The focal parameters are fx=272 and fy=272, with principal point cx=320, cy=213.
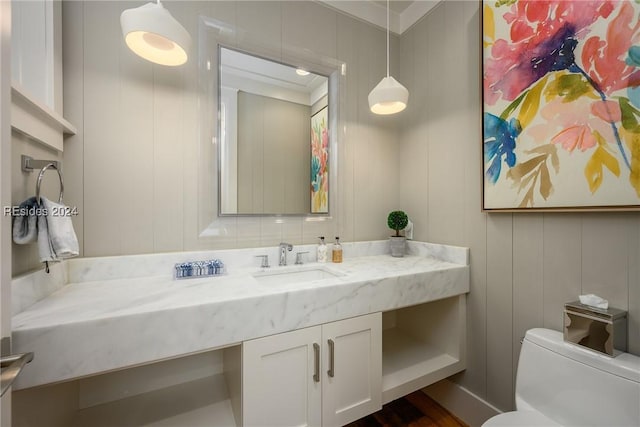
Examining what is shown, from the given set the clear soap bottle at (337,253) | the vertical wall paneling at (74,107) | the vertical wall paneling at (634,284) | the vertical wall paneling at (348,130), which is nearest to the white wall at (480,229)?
the vertical wall paneling at (634,284)

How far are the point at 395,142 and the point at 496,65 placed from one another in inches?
30.3

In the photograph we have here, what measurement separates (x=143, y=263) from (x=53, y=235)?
0.44 metres

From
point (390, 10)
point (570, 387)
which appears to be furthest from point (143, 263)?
point (390, 10)

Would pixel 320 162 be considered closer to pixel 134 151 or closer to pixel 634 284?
pixel 134 151

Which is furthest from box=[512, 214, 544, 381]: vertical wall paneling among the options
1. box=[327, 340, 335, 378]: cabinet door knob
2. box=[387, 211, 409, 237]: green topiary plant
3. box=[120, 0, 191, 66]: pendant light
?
box=[120, 0, 191, 66]: pendant light

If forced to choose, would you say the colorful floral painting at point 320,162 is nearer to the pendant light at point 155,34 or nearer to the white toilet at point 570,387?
the pendant light at point 155,34

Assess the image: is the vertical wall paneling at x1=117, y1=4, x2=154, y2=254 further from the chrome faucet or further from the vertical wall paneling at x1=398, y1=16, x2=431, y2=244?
the vertical wall paneling at x1=398, y1=16, x2=431, y2=244

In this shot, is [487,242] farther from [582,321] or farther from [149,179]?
[149,179]

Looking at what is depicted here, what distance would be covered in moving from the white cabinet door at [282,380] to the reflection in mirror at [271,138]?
2.48 ft

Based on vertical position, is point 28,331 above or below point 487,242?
below

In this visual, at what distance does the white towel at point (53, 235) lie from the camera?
0.88 meters

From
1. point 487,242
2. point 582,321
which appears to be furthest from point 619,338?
point 487,242

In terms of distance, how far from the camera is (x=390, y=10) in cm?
200

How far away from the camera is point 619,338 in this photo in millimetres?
1052
